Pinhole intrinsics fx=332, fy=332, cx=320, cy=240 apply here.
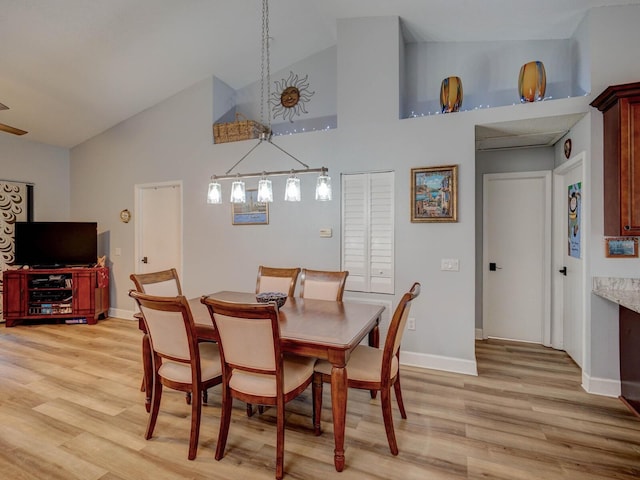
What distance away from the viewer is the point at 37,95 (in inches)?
163

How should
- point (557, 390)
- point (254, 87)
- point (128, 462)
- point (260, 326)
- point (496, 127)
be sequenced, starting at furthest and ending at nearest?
point (254, 87), point (496, 127), point (557, 390), point (128, 462), point (260, 326)

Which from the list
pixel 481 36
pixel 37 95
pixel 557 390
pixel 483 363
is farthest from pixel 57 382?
pixel 481 36

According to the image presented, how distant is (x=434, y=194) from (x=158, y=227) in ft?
13.0

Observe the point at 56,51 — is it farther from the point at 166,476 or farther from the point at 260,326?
the point at 166,476

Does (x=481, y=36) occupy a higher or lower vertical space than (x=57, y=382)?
higher

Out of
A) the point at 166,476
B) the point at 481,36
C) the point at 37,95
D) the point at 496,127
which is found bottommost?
the point at 166,476

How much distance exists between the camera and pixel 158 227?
16.5 feet

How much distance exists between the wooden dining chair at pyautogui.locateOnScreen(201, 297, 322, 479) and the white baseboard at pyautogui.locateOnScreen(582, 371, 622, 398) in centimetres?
255

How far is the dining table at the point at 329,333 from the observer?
1873 mm

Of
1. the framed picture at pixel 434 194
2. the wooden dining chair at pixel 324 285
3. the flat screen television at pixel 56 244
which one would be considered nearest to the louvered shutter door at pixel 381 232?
the framed picture at pixel 434 194

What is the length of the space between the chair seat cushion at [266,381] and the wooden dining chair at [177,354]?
25 centimetres

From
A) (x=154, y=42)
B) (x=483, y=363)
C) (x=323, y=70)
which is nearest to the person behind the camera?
(x=483, y=363)

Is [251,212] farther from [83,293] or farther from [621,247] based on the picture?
[621,247]

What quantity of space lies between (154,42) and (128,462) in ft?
13.1
